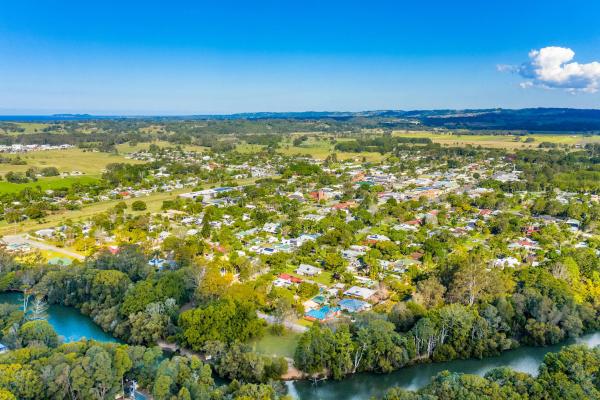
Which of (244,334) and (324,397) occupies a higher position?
(244,334)

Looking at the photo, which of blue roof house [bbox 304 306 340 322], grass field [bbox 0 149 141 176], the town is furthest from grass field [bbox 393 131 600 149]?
blue roof house [bbox 304 306 340 322]

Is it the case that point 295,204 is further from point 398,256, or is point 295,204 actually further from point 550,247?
point 550,247

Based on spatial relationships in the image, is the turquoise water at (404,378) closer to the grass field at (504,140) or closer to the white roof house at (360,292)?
the white roof house at (360,292)

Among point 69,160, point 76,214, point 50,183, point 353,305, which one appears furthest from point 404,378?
point 69,160

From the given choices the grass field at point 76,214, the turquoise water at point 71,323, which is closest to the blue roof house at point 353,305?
the turquoise water at point 71,323

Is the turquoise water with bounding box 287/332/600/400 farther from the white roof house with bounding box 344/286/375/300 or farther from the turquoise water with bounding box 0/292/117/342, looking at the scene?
the turquoise water with bounding box 0/292/117/342

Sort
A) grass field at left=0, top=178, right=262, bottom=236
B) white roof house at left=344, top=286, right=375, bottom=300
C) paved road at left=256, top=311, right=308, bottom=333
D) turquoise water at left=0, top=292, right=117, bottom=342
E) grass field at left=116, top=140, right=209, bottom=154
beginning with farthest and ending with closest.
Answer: grass field at left=116, top=140, right=209, bottom=154, grass field at left=0, top=178, right=262, bottom=236, white roof house at left=344, top=286, right=375, bottom=300, turquoise water at left=0, top=292, right=117, bottom=342, paved road at left=256, top=311, right=308, bottom=333

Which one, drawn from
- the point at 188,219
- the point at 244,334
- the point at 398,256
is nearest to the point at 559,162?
the point at 398,256
